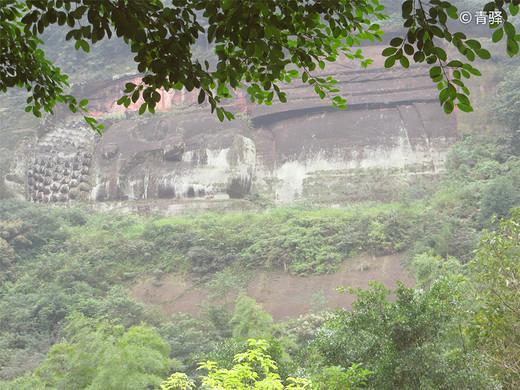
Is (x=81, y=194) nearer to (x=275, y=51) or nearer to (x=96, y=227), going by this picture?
(x=96, y=227)

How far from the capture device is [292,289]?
12695 millimetres

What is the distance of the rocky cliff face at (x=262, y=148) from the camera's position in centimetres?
1825

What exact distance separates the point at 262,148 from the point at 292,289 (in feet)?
27.3

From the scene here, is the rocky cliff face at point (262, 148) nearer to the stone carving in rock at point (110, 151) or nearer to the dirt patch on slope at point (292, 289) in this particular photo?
the stone carving in rock at point (110, 151)

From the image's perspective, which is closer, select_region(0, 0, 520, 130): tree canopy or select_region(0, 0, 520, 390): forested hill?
select_region(0, 0, 520, 130): tree canopy

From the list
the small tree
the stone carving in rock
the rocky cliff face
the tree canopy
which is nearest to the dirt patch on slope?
the rocky cliff face

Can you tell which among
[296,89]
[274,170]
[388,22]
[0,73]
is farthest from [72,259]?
[388,22]

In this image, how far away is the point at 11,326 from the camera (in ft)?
36.9

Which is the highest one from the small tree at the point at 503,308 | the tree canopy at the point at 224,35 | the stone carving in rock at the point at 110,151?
the stone carving in rock at the point at 110,151

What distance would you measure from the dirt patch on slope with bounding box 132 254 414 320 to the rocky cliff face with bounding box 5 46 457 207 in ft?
16.4

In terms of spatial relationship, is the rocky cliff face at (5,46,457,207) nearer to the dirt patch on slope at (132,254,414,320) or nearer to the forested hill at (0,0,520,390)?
the forested hill at (0,0,520,390)

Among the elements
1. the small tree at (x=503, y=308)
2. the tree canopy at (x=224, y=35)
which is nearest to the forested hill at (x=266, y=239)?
the small tree at (x=503, y=308)

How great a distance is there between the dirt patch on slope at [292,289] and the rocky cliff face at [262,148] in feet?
16.4

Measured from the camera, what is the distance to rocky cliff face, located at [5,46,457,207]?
1825 cm
